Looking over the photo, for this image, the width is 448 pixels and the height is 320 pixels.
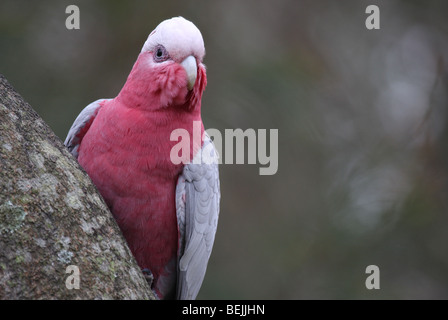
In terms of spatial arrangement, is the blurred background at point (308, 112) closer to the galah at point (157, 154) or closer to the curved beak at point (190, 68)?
the galah at point (157, 154)

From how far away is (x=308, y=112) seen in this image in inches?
241

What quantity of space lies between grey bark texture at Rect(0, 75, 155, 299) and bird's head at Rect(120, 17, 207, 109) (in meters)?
0.72

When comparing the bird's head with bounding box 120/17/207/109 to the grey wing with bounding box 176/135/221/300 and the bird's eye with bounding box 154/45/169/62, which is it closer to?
the bird's eye with bounding box 154/45/169/62

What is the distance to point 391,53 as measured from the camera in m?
6.22

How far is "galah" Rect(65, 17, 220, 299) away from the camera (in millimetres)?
2832

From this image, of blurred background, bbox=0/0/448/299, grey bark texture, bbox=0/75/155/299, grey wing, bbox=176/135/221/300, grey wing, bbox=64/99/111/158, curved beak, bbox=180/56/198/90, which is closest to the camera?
grey bark texture, bbox=0/75/155/299

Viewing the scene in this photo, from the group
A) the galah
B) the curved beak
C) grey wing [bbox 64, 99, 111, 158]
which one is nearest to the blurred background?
grey wing [bbox 64, 99, 111, 158]

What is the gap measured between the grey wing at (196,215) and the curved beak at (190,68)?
504mm

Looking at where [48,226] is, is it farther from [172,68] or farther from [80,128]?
[80,128]

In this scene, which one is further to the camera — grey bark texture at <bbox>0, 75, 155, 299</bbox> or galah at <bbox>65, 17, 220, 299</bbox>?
galah at <bbox>65, 17, 220, 299</bbox>

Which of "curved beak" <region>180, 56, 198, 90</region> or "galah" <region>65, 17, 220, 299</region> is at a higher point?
"curved beak" <region>180, 56, 198, 90</region>

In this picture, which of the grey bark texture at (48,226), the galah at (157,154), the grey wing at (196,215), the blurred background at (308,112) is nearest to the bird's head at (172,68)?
the galah at (157,154)
